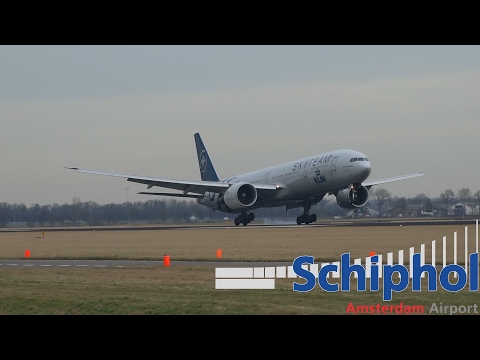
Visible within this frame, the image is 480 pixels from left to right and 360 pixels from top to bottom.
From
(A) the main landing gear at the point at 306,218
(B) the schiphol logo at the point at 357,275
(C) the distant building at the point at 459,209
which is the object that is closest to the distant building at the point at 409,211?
(C) the distant building at the point at 459,209

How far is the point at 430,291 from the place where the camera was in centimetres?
2114

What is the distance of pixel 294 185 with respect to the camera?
68625mm

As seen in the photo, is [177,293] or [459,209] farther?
[459,209]

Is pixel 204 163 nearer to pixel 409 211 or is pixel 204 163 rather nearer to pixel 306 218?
pixel 306 218

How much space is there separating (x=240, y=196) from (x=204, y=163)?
22.0 meters

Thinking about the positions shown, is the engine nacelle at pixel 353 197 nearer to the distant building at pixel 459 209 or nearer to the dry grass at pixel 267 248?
the dry grass at pixel 267 248

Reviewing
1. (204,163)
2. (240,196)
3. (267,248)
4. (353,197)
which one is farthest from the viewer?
(204,163)

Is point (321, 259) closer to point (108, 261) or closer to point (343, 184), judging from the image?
point (108, 261)

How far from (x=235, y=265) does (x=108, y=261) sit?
6768mm

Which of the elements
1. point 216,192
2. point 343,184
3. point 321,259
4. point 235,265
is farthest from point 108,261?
point 216,192

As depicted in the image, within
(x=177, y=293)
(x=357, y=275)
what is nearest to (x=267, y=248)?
(x=177, y=293)

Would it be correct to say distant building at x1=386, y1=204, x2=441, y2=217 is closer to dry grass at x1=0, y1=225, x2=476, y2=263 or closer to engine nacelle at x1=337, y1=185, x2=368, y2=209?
engine nacelle at x1=337, y1=185, x2=368, y2=209
